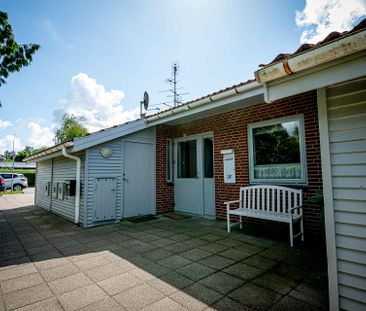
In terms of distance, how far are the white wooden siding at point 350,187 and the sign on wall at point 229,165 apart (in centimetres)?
373

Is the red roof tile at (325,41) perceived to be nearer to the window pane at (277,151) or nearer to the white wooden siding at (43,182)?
the window pane at (277,151)

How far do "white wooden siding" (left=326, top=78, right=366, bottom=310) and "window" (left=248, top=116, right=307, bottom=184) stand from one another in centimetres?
274

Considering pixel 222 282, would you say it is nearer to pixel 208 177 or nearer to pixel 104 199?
pixel 208 177

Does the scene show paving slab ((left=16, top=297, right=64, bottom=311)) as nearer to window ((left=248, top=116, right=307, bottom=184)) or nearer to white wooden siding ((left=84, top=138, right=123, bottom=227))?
white wooden siding ((left=84, top=138, right=123, bottom=227))

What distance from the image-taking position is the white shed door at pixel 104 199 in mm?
5777

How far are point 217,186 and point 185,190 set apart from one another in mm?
1339

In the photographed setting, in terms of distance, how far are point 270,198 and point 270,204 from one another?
14cm

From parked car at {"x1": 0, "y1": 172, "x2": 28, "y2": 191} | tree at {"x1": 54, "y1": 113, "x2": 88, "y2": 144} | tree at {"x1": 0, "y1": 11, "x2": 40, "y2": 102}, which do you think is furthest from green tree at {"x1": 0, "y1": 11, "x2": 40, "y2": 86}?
tree at {"x1": 54, "y1": 113, "x2": 88, "y2": 144}

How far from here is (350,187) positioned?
1939 mm

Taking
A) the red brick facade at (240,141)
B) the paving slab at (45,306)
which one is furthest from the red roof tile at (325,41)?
the paving slab at (45,306)

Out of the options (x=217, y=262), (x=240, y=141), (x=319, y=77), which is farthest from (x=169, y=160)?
(x=319, y=77)

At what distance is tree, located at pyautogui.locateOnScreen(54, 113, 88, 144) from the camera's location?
31.4 meters

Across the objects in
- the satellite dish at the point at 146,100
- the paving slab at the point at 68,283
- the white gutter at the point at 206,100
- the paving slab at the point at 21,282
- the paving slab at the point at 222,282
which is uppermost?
the satellite dish at the point at 146,100

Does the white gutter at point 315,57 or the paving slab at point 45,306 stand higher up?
the white gutter at point 315,57
